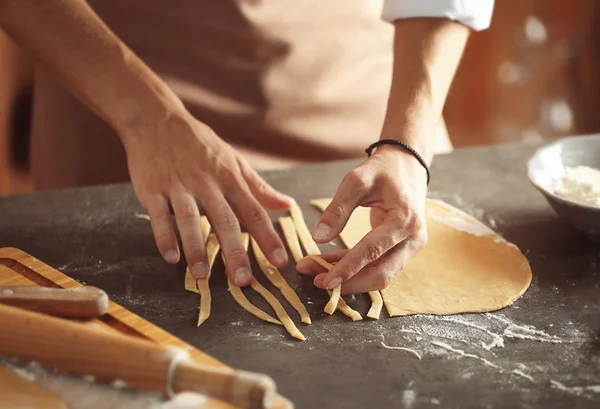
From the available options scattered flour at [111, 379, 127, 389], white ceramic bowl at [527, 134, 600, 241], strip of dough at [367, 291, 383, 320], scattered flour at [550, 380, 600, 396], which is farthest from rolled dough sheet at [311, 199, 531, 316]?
scattered flour at [111, 379, 127, 389]

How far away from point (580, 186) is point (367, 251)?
1.67 ft

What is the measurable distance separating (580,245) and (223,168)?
751mm

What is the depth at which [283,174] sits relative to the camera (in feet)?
6.04

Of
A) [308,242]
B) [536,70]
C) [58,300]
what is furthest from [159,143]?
[536,70]

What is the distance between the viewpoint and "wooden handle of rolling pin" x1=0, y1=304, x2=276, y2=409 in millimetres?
885

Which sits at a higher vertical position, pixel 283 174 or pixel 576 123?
pixel 283 174

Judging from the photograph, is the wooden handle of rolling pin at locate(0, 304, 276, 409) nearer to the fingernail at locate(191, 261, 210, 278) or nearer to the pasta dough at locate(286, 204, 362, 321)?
the fingernail at locate(191, 261, 210, 278)

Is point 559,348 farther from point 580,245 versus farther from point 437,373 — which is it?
point 580,245

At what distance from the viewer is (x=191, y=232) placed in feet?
4.58

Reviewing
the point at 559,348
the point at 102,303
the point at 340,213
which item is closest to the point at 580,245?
the point at 559,348

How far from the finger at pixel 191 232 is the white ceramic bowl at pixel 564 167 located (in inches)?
27.0

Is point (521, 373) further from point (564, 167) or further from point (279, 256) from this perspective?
point (564, 167)

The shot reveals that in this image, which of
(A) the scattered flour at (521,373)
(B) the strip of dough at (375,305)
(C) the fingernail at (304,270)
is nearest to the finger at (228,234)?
(C) the fingernail at (304,270)

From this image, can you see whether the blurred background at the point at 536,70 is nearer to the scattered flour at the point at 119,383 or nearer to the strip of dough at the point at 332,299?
the strip of dough at the point at 332,299
